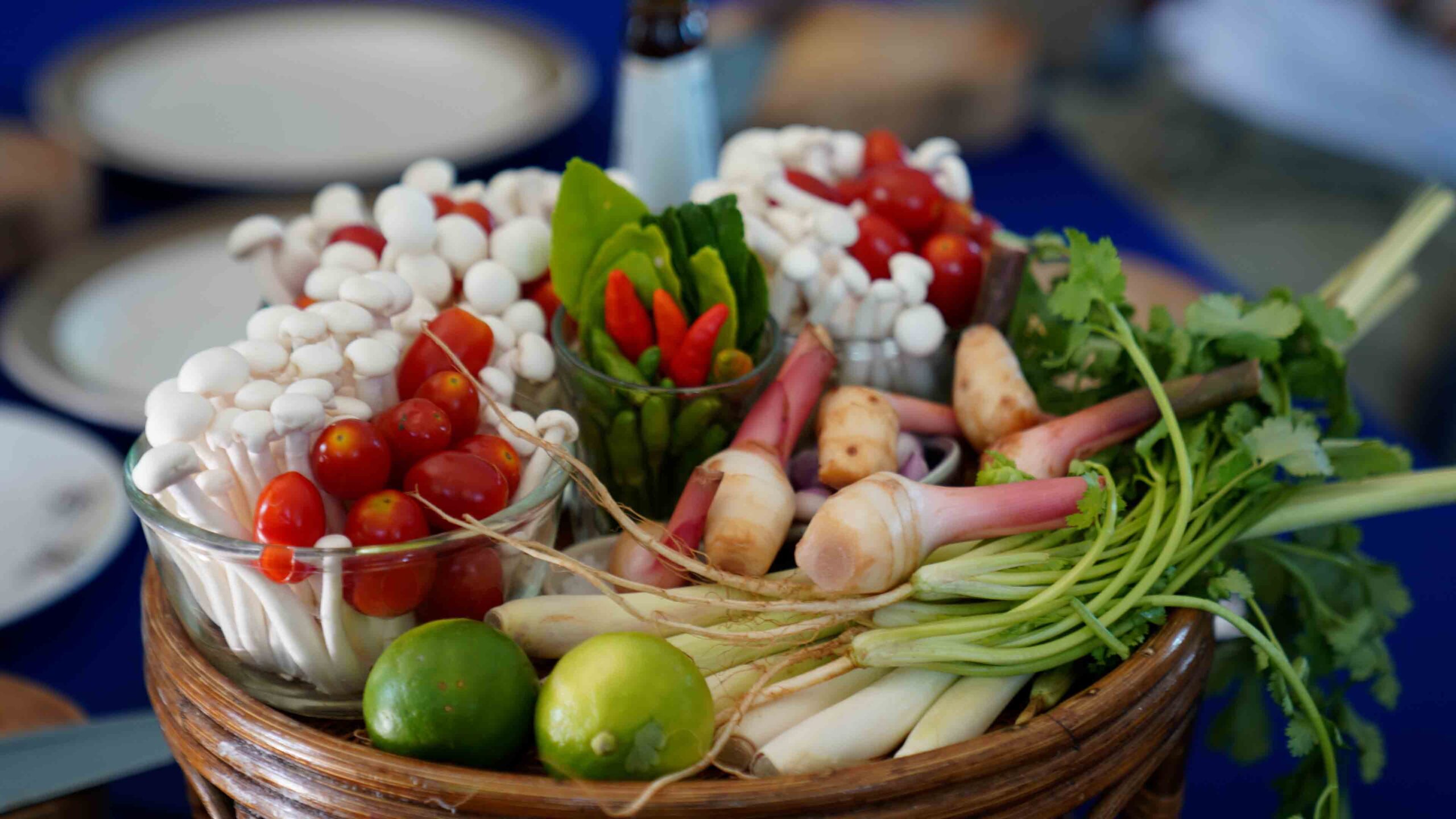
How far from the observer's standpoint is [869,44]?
6.25 feet

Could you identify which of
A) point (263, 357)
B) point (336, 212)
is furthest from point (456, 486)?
point (336, 212)

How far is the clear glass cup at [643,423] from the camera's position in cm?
74

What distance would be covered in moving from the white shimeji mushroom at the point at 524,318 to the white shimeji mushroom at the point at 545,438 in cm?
12

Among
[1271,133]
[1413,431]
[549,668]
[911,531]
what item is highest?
[911,531]

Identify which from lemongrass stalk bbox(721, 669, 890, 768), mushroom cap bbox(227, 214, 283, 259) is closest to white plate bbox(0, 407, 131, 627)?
mushroom cap bbox(227, 214, 283, 259)

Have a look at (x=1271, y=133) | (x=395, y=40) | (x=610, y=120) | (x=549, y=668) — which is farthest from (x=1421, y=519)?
(x=1271, y=133)

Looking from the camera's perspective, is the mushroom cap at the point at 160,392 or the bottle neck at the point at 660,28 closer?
the mushroom cap at the point at 160,392

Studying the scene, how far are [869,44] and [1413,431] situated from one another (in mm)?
1455

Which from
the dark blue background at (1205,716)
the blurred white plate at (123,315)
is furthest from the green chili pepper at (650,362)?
the blurred white plate at (123,315)

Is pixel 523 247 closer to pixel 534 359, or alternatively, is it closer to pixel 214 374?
pixel 534 359

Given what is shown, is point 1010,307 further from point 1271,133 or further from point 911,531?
point 1271,133

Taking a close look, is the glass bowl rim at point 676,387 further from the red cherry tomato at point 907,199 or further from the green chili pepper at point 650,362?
the red cherry tomato at point 907,199

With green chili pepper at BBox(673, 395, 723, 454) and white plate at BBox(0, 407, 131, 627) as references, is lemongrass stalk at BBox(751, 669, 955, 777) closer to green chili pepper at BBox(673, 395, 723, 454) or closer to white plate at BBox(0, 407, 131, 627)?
green chili pepper at BBox(673, 395, 723, 454)

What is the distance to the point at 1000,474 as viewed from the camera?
0.71 m
